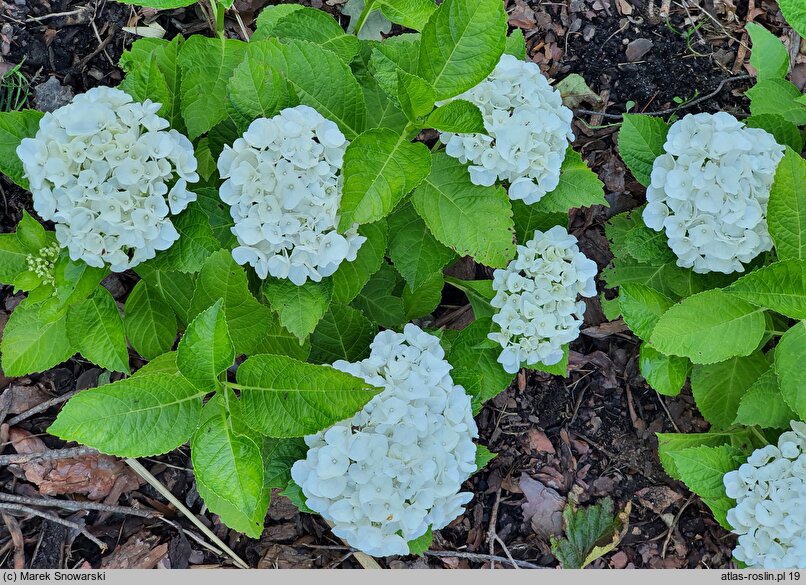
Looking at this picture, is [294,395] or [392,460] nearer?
[294,395]

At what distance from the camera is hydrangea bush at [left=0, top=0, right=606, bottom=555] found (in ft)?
7.84

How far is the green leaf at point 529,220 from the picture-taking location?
10.5 feet

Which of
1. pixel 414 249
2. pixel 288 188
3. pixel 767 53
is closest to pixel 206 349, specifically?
pixel 288 188

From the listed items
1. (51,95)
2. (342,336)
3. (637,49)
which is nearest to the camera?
(342,336)

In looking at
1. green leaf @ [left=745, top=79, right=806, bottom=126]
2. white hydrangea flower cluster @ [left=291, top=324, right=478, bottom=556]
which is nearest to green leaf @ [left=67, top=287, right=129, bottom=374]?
white hydrangea flower cluster @ [left=291, top=324, right=478, bottom=556]

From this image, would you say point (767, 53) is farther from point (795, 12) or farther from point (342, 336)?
point (342, 336)

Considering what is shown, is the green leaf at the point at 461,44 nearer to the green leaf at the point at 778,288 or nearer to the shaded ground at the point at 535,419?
the green leaf at the point at 778,288

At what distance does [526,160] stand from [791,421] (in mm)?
1769

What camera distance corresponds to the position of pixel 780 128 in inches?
129

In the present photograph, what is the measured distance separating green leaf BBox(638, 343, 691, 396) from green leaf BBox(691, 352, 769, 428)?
0.28 metres

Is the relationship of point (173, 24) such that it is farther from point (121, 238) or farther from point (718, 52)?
point (718, 52)

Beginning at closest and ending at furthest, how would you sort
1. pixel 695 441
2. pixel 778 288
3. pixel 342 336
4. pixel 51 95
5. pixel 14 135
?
1. pixel 14 135
2. pixel 778 288
3. pixel 342 336
4. pixel 695 441
5. pixel 51 95

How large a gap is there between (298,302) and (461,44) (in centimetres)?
A: 110

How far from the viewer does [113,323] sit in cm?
287
